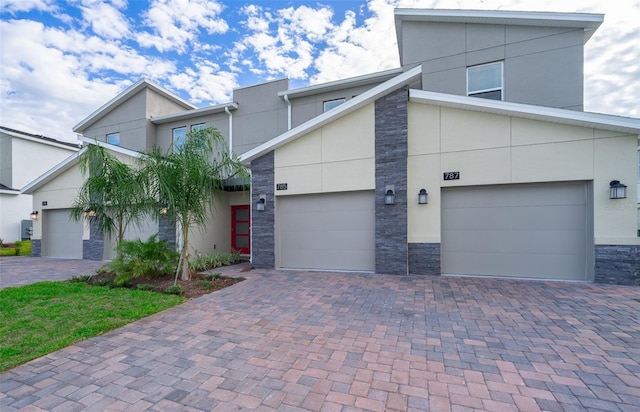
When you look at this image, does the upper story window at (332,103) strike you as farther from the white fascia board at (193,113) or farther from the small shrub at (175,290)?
the small shrub at (175,290)

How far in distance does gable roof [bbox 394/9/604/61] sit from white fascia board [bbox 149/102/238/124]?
7635 millimetres

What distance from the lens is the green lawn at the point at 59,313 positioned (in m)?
3.32

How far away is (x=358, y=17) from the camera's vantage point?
31.0ft

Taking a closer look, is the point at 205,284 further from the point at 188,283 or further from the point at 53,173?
the point at 53,173

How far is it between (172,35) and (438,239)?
1049 cm

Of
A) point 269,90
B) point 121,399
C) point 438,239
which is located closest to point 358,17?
point 269,90

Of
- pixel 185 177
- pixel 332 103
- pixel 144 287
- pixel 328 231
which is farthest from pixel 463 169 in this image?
pixel 144 287

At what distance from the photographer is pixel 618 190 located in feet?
18.4

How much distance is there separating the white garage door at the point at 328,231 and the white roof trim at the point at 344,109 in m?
1.64

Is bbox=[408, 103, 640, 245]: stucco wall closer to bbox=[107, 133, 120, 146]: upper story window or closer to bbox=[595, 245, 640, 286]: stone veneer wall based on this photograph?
bbox=[595, 245, 640, 286]: stone veneer wall

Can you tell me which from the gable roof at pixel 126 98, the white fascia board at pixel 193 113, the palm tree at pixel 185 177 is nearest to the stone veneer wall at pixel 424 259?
the palm tree at pixel 185 177

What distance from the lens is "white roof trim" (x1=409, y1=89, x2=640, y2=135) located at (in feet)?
18.2

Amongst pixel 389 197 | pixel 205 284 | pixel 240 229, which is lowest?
pixel 205 284

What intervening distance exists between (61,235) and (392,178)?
1417 cm
